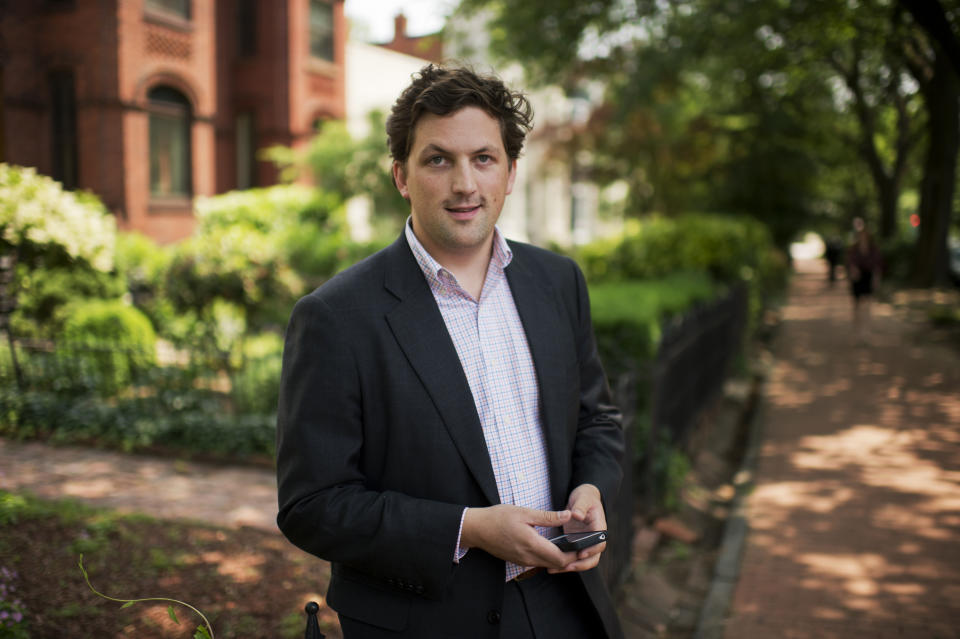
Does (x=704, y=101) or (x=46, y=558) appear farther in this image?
(x=704, y=101)

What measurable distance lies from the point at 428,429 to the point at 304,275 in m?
11.2

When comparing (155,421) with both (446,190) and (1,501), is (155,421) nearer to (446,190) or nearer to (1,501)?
(1,501)

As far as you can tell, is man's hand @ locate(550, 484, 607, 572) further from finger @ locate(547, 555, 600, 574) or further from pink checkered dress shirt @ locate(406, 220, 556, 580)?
pink checkered dress shirt @ locate(406, 220, 556, 580)

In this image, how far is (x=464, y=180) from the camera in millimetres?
1963

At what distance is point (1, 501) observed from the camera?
11.1 ft

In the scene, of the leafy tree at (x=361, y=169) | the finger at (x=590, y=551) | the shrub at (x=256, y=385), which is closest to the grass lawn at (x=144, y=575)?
the finger at (x=590, y=551)

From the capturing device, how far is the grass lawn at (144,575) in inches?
123

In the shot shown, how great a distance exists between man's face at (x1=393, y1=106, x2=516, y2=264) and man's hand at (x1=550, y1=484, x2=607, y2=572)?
0.76 m

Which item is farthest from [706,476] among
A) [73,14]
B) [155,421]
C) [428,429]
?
[73,14]

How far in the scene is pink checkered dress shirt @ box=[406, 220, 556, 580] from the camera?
2014mm

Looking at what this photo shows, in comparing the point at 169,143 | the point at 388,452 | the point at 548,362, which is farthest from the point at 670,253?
the point at 169,143

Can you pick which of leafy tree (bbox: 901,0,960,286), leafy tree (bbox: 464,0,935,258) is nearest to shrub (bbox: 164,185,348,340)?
leafy tree (bbox: 464,0,935,258)

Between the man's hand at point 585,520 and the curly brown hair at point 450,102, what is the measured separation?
1008 millimetres

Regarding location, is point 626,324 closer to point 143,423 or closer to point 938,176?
point 143,423
